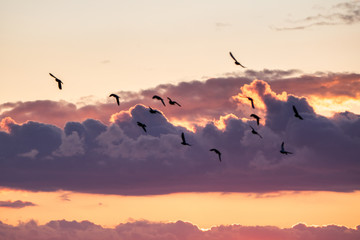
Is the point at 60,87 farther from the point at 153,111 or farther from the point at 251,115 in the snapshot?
the point at 251,115

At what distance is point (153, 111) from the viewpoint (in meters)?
178

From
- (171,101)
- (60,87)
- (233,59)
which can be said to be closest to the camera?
→ (60,87)

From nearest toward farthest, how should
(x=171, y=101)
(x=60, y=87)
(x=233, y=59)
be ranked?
(x=60, y=87)
(x=233, y=59)
(x=171, y=101)

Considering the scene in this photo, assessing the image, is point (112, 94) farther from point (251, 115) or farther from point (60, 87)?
point (251, 115)

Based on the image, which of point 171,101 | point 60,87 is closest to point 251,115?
point 171,101

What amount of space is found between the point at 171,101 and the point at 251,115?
20.0 m

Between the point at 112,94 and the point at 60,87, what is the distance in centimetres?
1516

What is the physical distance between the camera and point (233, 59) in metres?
159

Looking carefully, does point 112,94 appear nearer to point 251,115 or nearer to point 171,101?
point 171,101

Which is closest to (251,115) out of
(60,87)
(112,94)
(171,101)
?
(171,101)

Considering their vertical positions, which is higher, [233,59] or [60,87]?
[233,59]

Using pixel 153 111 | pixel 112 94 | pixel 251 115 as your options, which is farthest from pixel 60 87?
pixel 251 115

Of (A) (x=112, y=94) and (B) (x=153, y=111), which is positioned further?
(B) (x=153, y=111)

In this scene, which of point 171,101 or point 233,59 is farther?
point 171,101
